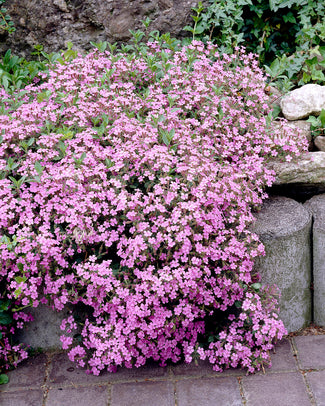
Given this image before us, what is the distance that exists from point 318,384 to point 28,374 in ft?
5.75

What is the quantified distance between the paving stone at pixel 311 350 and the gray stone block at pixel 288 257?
13cm

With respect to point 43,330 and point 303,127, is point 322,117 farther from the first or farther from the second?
point 43,330

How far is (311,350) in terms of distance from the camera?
10.4 feet

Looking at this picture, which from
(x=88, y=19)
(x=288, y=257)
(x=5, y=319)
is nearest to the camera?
(x=5, y=319)

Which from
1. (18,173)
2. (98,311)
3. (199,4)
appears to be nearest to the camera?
(98,311)

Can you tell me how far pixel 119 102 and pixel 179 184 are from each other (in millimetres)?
865

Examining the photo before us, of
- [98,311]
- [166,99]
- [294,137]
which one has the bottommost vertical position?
[98,311]

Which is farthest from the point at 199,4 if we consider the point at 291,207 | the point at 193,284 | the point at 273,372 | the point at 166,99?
the point at 273,372

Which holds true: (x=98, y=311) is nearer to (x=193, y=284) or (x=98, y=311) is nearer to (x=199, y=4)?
(x=193, y=284)

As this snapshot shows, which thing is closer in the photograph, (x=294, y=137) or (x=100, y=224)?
(x=100, y=224)

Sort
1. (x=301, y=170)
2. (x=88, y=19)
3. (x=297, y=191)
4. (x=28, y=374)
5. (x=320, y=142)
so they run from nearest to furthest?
(x=28, y=374) → (x=301, y=170) → (x=297, y=191) → (x=320, y=142) → (x=88, y=19)

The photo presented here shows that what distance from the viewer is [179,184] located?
9.99 ft

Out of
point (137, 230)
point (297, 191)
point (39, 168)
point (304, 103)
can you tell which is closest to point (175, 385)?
point (137, 230)

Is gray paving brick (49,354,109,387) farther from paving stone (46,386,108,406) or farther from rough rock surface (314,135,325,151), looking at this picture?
rough rock surface (314,135,325,151)
